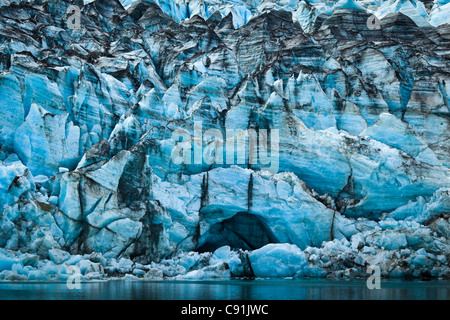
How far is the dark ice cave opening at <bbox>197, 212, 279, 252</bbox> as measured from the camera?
837 inches

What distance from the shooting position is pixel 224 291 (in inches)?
543

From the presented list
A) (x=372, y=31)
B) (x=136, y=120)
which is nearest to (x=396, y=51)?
(x=372, y=31)

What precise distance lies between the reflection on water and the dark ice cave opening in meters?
4.54

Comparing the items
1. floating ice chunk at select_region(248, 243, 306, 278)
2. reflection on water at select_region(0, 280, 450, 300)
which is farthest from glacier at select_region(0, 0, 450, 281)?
reflection on water at select_region(0, 280, 450, 300)

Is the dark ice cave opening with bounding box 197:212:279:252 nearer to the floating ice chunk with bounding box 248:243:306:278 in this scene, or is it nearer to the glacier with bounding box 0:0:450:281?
the glacier with bounding box 0:0:450:281

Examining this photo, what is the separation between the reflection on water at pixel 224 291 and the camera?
12.3 metres

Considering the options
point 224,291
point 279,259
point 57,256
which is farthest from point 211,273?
point 57,256

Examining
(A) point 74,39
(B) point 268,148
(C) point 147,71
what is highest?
(A) point 74,39

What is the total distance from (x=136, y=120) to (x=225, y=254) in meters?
6.70

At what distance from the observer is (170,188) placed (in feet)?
65.9

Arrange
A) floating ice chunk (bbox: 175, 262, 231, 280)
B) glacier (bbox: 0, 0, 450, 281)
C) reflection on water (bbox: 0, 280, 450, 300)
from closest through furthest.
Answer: reflection on water (bbox: 0, 280, 450, 300) → floating ice chunk (bbox: 175, 262, 231, 280) → glacier (bbox: 0, 0, 450, 281)

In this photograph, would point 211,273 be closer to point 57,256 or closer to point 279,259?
point 279,259

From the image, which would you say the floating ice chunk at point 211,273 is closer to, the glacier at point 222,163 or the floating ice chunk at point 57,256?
the glacier at point 222,163

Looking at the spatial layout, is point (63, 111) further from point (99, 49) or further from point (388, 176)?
point (388, 176)
